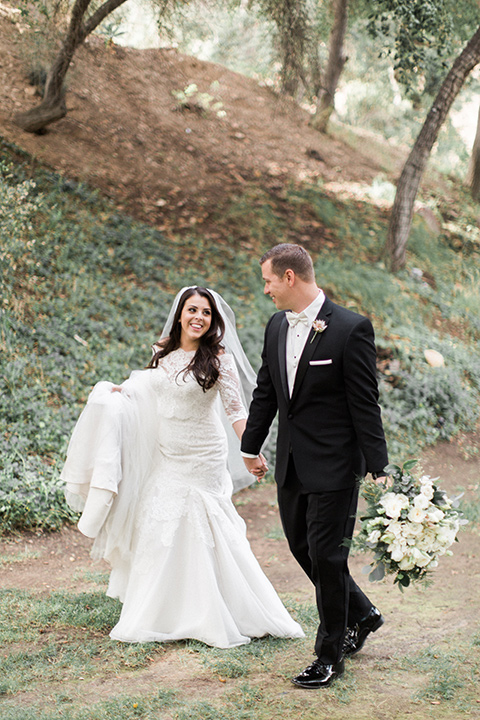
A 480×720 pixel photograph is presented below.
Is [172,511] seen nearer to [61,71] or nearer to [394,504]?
[394,504]

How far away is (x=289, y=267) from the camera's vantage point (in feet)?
12.1

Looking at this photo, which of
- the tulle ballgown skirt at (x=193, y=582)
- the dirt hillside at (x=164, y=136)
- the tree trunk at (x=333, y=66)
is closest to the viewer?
the tulle ballgown skirt at (x=193, y=582)

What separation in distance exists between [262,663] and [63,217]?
8.84 metres

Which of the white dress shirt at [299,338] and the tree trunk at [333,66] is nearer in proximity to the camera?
the white dress shirt at [299,338]

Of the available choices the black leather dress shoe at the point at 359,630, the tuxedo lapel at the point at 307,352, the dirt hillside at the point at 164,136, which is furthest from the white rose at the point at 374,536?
the dirt hillside at the point at 164,136

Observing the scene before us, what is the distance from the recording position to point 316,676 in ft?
11.7

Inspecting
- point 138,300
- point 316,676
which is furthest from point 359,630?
point 138,300

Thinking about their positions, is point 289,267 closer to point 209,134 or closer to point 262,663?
point 262,663

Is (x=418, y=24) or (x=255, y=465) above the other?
(x=418, y=24)

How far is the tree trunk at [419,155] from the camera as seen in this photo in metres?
12.3

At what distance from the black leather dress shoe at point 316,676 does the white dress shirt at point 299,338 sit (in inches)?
55.5

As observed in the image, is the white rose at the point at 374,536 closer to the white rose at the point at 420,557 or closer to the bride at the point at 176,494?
the white rose at the point at 420,557

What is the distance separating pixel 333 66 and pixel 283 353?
15483 mm

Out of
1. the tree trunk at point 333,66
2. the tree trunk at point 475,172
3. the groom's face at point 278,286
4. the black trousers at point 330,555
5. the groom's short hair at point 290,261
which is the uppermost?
the tree trunk at point 333,66
